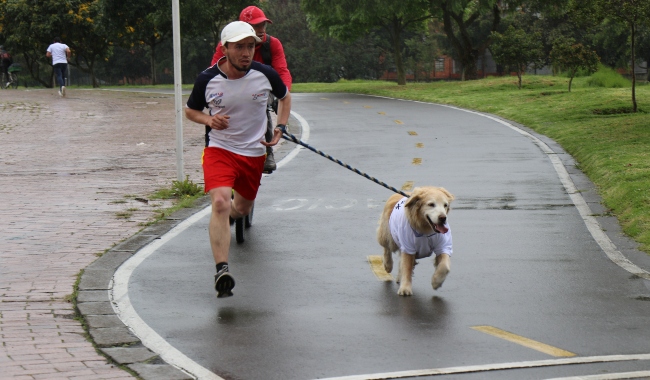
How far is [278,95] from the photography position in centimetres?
835

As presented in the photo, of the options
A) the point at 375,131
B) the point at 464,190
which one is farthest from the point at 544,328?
the point at 375,131

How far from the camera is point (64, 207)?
1230cm

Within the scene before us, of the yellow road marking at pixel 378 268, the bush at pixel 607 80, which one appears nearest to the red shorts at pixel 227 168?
the yellow road marking at pixel 378 268

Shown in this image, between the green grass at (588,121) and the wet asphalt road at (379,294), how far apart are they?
0.64m

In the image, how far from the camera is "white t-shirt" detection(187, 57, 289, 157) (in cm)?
806

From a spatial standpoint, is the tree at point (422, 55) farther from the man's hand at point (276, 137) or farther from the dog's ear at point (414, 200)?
the dog's ear at point (414, 200)

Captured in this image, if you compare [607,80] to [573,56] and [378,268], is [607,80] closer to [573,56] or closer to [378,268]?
[573,56]

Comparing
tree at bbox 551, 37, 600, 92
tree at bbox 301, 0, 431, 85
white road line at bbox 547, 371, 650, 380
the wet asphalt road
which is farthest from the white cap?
tree at bbox 301, 0, 431, 85

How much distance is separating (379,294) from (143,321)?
1801 mm

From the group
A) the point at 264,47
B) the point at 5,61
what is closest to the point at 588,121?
the point at 264,47

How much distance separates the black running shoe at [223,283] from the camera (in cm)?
745

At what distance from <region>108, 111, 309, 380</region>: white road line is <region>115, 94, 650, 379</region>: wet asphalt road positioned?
0.22 ft

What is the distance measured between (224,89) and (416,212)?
171 cm

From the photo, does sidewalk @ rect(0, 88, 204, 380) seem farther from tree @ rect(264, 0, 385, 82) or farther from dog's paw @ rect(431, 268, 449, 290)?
tree @ rect(264, 0, 385, 82)
